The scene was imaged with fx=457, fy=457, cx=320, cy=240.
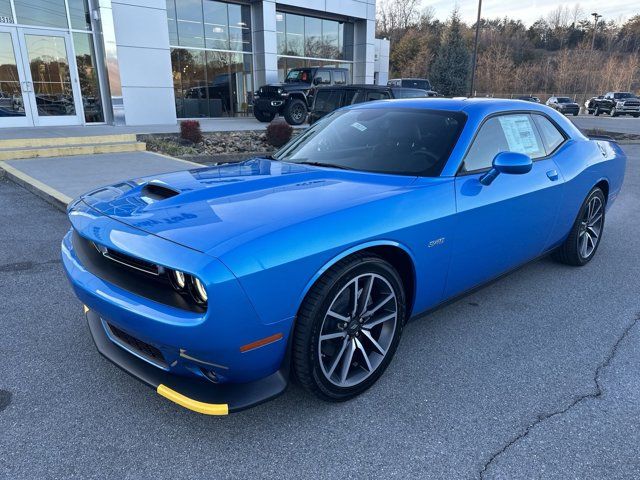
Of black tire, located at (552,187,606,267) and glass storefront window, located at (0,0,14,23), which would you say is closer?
black tire, located at (552,187,606,267)

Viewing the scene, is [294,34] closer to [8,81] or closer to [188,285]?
[8,81]

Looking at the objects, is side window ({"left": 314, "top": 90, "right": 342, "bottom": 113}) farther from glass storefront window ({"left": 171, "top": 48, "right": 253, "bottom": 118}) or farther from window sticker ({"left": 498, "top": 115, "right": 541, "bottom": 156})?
glass storefront window ({"left": 171, "top": 48, "right": 253, "bottom": 118})

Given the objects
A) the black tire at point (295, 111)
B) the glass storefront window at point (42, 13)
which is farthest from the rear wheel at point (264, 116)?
the glass storefront window at point (42, 13)

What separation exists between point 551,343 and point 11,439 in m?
3.01

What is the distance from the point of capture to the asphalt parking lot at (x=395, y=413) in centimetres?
193

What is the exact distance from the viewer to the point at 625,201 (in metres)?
6.91

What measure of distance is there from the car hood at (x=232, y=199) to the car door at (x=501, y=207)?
0.46 metres

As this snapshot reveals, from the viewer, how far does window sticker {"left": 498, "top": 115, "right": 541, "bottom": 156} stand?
324cm

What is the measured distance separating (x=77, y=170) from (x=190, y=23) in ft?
44.6

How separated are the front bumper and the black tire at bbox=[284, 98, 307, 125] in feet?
48.8

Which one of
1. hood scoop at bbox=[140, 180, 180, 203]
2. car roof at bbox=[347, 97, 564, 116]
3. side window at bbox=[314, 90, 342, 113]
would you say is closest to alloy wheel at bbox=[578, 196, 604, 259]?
car roof at bbox=[347, 97, 564, 116]

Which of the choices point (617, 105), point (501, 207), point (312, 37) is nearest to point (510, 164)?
point (501, 207)

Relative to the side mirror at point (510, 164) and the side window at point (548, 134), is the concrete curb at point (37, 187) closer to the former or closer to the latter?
the side mirror at point (510, 164)

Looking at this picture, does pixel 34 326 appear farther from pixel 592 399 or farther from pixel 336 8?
pixel 336 8
